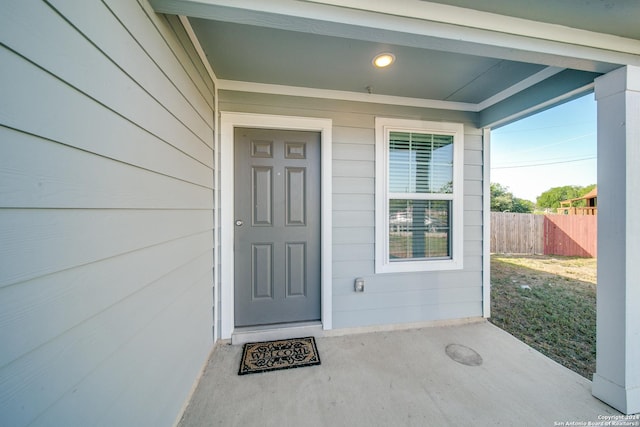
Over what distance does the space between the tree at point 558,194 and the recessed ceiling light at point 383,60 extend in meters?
23.8

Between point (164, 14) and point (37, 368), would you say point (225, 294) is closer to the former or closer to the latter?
point (37, 368)

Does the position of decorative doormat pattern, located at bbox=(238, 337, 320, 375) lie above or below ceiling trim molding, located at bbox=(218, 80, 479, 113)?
below

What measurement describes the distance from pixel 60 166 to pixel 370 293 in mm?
2272

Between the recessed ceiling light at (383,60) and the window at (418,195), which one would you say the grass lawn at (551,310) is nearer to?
the window at (418,195)

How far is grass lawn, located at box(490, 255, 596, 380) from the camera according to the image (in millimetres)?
2012

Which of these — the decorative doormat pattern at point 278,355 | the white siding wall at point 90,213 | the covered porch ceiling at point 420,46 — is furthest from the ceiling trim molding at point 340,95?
the decorative doormat pattern at point 278,355

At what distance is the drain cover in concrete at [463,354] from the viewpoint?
6.02 feet

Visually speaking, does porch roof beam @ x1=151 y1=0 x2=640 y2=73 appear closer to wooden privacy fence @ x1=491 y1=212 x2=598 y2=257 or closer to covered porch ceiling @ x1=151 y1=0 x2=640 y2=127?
covered porch ceiling @ x1=151 y1=0 x2=640 y2=127

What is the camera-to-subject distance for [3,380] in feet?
1.57

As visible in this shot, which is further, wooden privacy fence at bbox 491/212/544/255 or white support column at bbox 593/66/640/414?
wooden privacy fence at bbox 491/212/544/255

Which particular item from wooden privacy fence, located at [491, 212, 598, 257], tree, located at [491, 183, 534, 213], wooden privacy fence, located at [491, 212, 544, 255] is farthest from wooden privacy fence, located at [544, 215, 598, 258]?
tree, located at [491, 183, 534, 213]

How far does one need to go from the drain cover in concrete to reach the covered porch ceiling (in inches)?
87.1

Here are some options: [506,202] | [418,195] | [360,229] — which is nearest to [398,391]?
[360,229]

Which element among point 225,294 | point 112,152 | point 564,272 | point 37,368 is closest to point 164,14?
point 112,152
